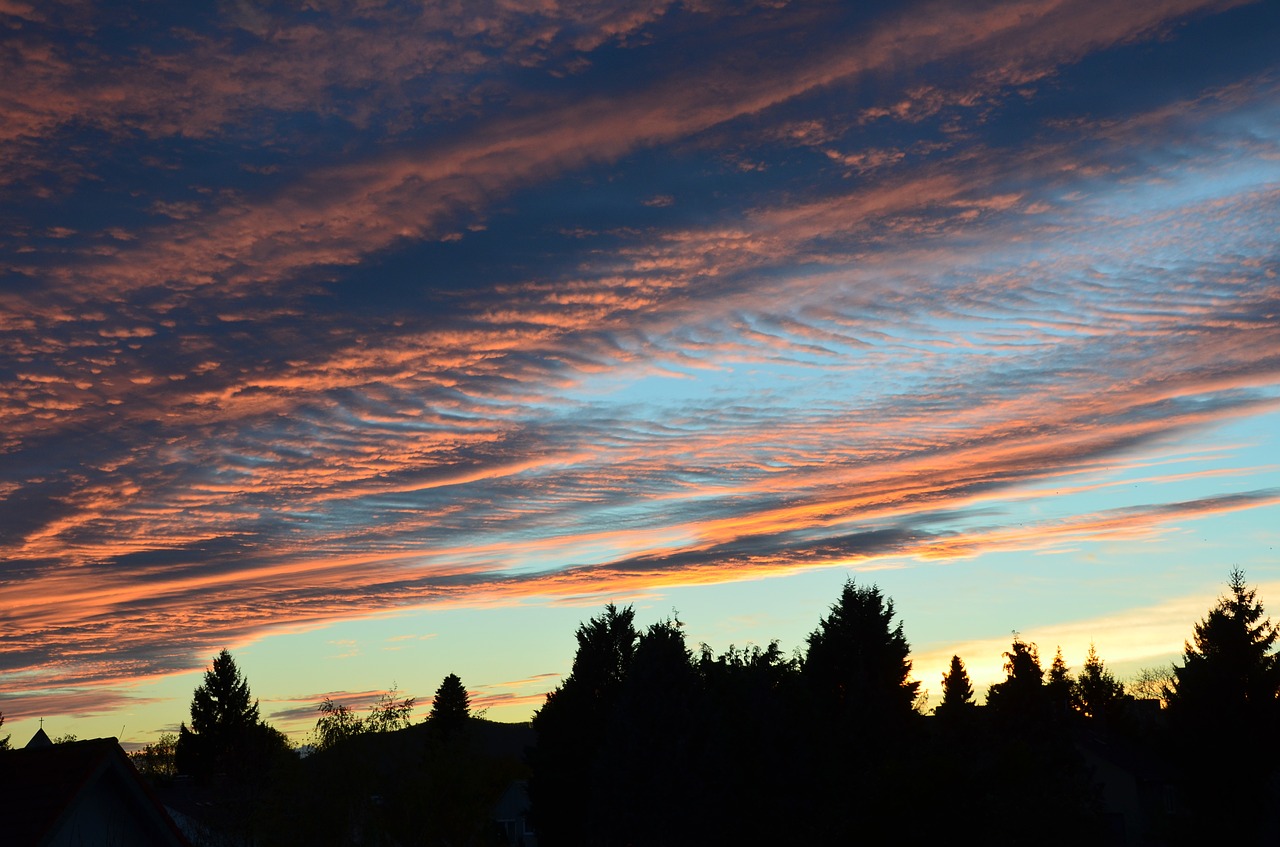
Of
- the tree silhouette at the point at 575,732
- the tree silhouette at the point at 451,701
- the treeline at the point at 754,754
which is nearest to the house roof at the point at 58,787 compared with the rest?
the treeline at the point at 754,754

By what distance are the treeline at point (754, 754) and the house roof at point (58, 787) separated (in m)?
19.2

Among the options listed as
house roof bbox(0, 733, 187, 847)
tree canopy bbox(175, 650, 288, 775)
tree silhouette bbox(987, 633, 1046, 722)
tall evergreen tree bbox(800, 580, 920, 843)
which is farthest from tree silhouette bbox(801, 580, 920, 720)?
tree canopy bbox(175, 650, 288, 775)

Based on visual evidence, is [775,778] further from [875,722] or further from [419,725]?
[419,725]

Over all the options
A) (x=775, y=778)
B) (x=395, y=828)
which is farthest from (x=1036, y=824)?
(x=395, y=828)

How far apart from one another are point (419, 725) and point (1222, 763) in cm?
3591

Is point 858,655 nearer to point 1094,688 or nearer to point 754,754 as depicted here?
point 754,754

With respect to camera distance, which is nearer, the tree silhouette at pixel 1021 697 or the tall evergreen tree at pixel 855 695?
the tall evergreen tree at pixel 855 695

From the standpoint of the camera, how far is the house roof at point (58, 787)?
629 inches

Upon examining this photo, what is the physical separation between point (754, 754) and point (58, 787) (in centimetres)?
3921

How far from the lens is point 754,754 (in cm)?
5203

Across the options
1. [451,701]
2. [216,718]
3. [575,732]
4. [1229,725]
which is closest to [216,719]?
[216,718]

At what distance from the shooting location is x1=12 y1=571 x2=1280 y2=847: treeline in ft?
139

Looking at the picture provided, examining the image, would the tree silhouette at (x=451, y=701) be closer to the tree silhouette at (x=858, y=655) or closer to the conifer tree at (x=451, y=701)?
the conifer tree at (x=451, y=701)

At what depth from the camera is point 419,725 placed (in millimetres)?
51031
